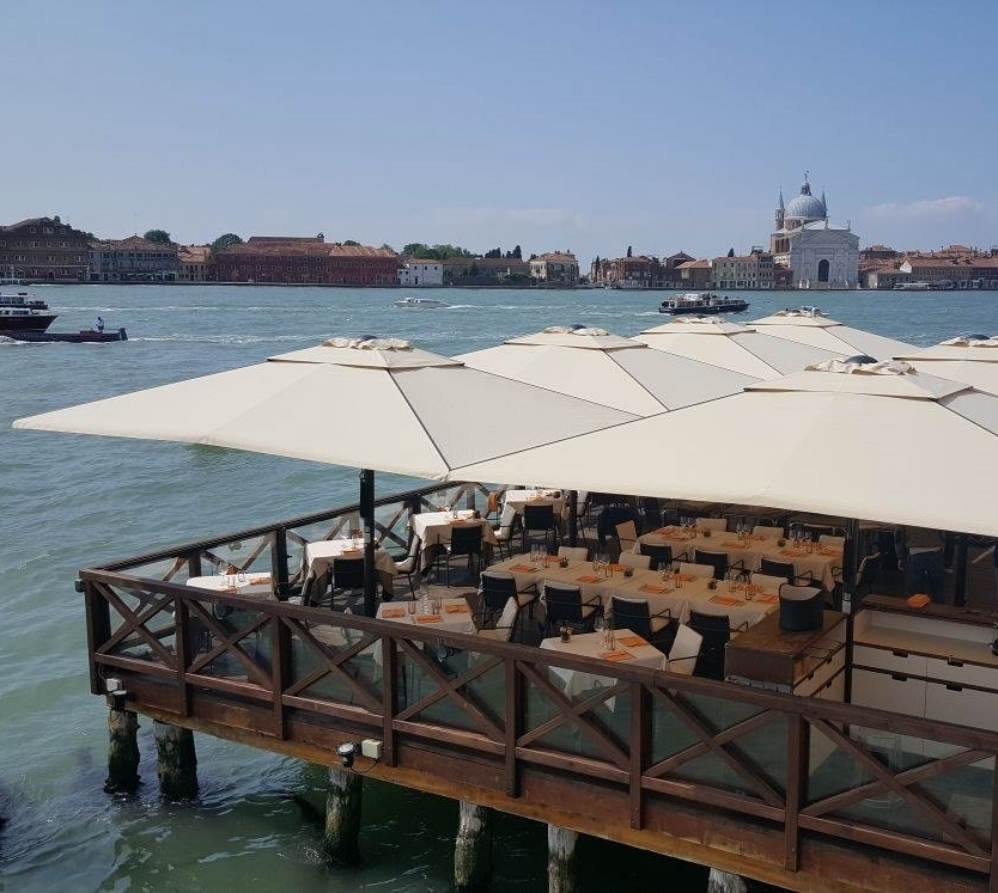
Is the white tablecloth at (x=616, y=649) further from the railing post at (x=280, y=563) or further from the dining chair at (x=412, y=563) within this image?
the railing post at (x=280, y=563)

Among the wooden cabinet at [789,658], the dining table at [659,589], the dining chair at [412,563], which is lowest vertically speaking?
the dining chair at [412,563]

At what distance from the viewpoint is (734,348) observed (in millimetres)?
15180

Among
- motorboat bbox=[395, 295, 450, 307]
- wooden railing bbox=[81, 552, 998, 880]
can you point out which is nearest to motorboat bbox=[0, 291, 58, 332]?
wooden railing bbox=[81, 552, 998, 880]

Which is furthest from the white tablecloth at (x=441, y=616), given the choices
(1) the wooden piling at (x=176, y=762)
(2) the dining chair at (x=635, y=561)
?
(1) the wooden piling at (x=176, y=762)

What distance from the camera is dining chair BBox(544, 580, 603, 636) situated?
29.2 ft

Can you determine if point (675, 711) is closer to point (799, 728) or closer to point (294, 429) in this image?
point (799, 728)

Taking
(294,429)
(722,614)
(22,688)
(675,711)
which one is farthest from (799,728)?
(22,688)

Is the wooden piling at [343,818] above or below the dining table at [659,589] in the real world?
below

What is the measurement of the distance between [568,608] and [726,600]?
47.3 inches

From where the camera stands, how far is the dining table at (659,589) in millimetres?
8516

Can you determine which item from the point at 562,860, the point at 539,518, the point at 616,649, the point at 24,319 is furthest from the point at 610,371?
the point at 24,319

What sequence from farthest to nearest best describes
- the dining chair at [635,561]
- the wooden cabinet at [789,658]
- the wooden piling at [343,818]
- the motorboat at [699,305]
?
the motorboat at [699,305], the dining chair at [635,561], the wooden piling at [343,818], the wooden cabinet at [789,658]

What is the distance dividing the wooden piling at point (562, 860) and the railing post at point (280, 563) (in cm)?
409

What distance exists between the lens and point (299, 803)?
10094 mm
